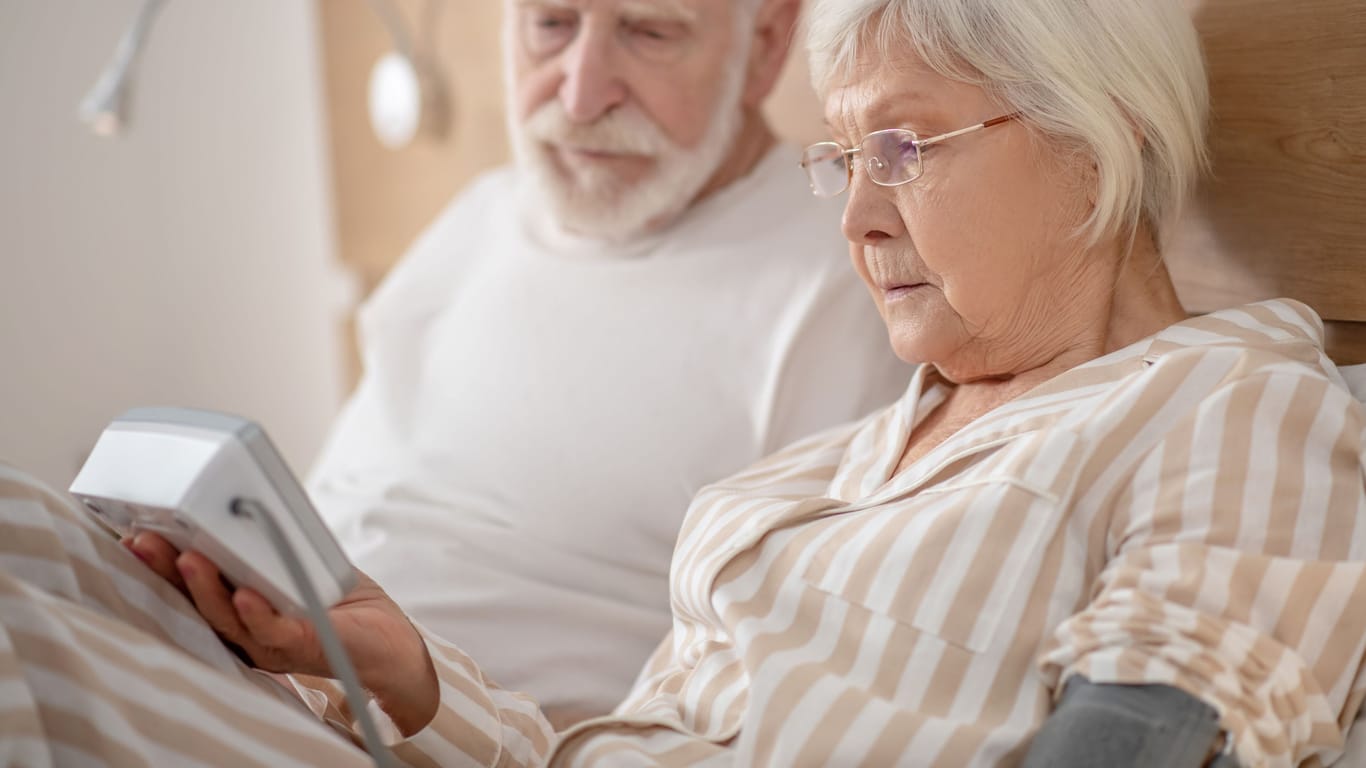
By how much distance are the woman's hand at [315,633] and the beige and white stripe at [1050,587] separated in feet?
0.09

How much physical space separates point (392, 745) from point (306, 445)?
1893mm

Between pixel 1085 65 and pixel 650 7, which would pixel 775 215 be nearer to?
pixel 650 7

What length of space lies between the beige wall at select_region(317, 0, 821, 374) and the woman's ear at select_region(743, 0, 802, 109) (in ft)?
2.79

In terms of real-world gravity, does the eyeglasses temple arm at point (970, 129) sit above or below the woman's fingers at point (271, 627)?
above

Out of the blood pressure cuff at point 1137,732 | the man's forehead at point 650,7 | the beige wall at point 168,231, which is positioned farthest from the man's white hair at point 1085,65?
the beige wall at point 168,231

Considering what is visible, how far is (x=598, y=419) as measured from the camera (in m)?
1.59

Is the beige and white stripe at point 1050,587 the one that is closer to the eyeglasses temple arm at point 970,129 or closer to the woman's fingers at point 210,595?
the woman's fingers at point 210,595

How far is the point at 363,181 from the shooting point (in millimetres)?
2773

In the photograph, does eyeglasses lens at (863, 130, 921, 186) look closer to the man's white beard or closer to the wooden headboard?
the wooden headboard

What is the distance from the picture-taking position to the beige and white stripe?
833 millimetres

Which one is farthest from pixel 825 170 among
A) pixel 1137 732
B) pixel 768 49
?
pixel 1137 732

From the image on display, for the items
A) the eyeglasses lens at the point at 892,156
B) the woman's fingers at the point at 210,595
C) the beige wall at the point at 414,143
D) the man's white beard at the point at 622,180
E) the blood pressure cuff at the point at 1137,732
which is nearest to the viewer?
the blood pressure cuff at the point at 1137,732

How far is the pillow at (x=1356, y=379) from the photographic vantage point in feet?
3.44

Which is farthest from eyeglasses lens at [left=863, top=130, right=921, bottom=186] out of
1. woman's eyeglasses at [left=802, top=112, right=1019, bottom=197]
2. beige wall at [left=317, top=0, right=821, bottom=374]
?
beige wall at [left=317, top=0, right=821, bottom=374]
